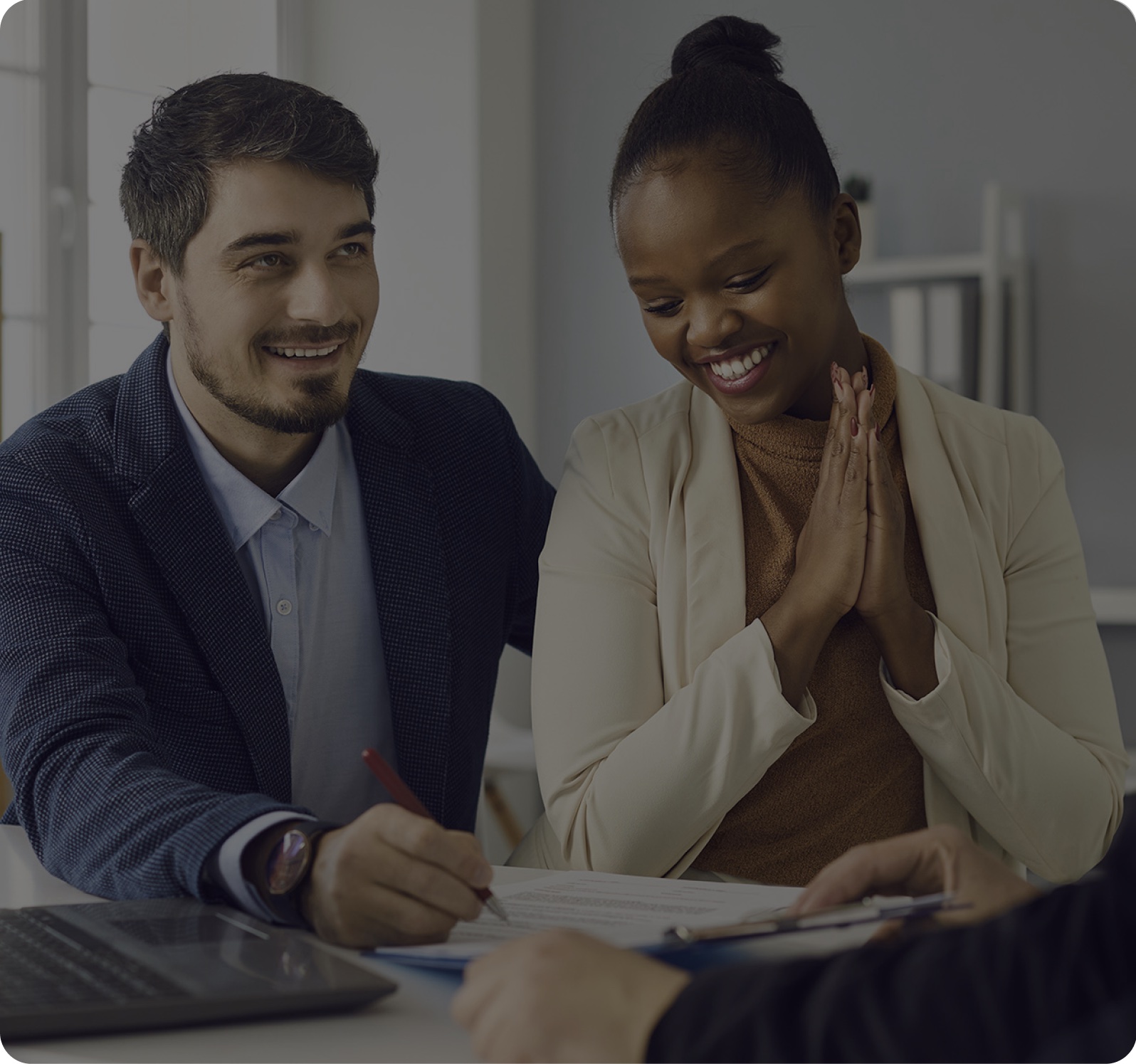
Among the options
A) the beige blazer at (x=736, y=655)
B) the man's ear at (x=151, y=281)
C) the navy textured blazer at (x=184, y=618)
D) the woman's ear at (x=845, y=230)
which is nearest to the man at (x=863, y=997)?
the navy textured blazer at (x=184, y=618)

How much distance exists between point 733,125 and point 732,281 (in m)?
0.16

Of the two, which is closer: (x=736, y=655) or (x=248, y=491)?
(x=736, y=655)

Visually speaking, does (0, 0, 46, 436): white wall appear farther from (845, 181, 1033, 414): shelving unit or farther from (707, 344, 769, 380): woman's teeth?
(707, 344, 769, 380): woman's teeth

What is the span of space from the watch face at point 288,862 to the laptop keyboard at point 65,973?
13 cm

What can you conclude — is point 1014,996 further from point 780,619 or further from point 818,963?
point 780,619

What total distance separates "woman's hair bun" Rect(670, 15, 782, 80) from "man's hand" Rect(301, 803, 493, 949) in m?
0.88

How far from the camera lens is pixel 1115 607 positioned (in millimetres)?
2912

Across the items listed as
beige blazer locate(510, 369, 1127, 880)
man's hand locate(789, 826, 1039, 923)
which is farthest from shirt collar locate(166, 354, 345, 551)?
man's hand locate(789, 826, 1039, 923)

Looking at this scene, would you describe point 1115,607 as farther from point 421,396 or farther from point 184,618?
point 184,618

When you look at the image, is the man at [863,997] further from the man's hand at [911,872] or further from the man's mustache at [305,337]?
the man's mustache at [305,337]

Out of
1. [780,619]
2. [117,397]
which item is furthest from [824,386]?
[117,397]

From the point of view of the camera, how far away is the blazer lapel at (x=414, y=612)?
1.40m

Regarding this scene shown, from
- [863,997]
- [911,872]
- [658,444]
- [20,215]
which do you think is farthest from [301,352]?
[20,215]

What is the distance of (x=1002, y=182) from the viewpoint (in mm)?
3129
